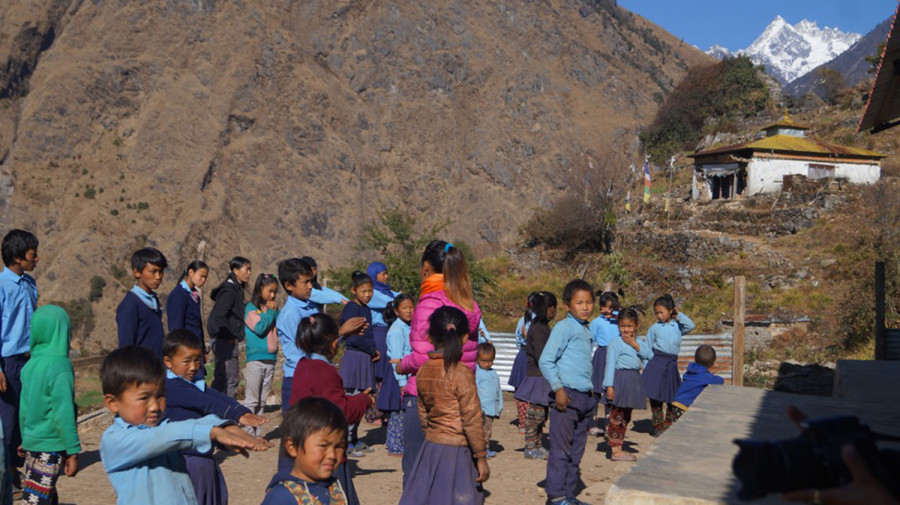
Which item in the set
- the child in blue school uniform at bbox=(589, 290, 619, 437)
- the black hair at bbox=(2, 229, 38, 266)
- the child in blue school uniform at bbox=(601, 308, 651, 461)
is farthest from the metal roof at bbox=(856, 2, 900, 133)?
the black hair at bbox=(2, 229, 38, 266)

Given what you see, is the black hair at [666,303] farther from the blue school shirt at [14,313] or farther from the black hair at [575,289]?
the blue school shirt at [14,313]

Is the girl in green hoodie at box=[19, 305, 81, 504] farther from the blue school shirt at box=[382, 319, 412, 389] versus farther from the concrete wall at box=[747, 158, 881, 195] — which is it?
the concrete wall at box=[747, 158, 881, 195]

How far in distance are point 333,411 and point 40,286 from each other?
5801 centimetres

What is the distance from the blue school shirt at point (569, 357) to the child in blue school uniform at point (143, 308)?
2784 millimetres

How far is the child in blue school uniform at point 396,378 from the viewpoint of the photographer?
736 cm

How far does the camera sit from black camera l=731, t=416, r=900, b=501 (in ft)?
5.00

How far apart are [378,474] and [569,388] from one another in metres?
2.15

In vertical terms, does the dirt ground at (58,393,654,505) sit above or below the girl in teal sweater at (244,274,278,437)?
below

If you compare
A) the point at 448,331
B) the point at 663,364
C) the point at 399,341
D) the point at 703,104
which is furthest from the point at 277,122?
the point at 448,331

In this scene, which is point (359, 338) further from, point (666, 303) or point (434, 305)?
point (666, 303)

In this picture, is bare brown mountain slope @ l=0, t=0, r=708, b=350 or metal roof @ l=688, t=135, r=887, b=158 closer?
metal roof @ l=688, t=135, r=887, b=158

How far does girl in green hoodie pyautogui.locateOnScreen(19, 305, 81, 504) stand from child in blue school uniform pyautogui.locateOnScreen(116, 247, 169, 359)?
600 mm

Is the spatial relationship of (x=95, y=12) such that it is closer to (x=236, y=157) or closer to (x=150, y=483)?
(x=236, y=157)

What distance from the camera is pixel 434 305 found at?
4.93 meters
